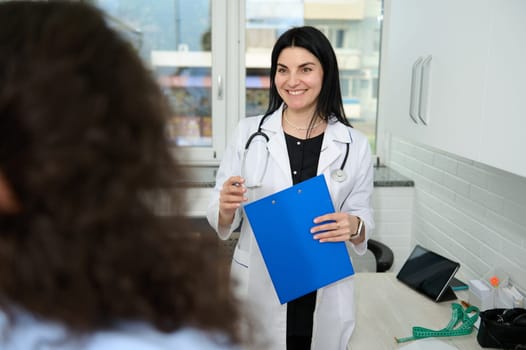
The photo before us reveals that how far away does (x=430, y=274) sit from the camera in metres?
1.87

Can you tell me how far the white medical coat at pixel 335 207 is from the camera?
1678mm

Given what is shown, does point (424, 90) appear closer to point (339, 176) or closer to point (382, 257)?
point (339, 176)

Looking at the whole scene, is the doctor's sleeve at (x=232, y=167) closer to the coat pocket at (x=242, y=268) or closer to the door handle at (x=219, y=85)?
the coat pocket at (x=242, y=268)

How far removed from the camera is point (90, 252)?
20.2 inches

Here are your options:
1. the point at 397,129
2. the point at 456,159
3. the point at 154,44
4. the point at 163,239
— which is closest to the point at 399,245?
the point at 456,159

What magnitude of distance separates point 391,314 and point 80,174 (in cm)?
143

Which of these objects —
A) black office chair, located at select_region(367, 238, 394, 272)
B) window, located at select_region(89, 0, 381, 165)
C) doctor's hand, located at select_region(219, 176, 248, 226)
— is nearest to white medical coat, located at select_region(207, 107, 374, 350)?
doctor's hand, located at select_region(219, 176, 248, 226)

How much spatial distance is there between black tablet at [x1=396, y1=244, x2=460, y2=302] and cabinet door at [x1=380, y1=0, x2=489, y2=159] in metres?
0.49

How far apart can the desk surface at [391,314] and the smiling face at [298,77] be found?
2.35 feet

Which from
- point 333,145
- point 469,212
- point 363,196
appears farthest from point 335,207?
point 469,212

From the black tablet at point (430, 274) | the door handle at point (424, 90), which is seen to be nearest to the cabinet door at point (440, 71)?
the door handle at point (424, 90)

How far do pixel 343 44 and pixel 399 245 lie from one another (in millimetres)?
1165

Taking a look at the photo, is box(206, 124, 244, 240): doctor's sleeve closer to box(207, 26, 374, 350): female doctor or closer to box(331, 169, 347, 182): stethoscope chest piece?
box(207, 26, 374, 350): female doctor

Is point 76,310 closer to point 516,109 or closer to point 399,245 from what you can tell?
point 516,109
